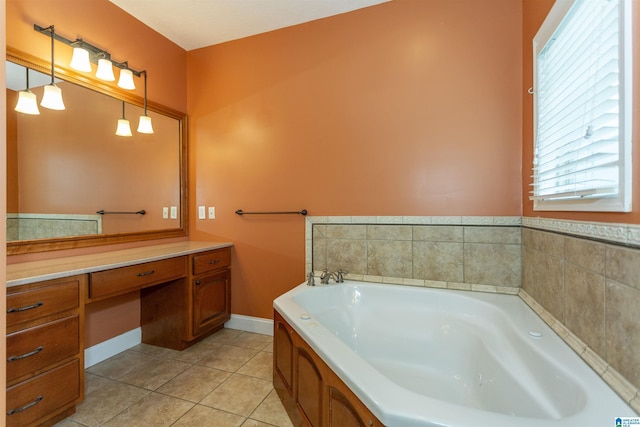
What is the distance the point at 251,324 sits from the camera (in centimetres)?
267

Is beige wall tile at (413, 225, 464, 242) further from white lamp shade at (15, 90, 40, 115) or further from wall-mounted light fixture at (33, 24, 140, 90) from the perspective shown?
white lamp shade at (15, 90, 40, 115)

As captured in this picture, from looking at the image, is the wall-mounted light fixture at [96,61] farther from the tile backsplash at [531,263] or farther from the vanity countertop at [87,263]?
the tile backsplash at [531,263]

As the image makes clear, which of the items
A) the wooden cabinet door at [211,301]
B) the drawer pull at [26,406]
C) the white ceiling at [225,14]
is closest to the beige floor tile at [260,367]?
the wooden cabinet door at [211,301]

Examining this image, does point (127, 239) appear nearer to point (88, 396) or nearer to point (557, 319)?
point (88, 396)

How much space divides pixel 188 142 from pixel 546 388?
3.15m

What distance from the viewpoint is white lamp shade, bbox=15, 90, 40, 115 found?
1.72 m

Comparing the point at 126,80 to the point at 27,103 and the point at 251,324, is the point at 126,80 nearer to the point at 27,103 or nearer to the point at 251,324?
the point at 27,103

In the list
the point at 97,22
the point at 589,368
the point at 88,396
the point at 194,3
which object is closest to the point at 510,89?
the point at 589,368

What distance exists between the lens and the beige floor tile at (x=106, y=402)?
1.57 metres

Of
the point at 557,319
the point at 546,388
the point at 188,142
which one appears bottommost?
the point at 546,388

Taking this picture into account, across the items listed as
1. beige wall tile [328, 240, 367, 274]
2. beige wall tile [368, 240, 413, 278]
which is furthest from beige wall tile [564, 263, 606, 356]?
beige wall tile [328, 240, 367, 274]

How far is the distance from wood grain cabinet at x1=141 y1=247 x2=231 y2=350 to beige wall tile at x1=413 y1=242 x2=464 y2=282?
5.60ft

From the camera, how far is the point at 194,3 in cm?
221

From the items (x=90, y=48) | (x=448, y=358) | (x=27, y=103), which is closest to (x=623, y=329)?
(x=448, y=358)
